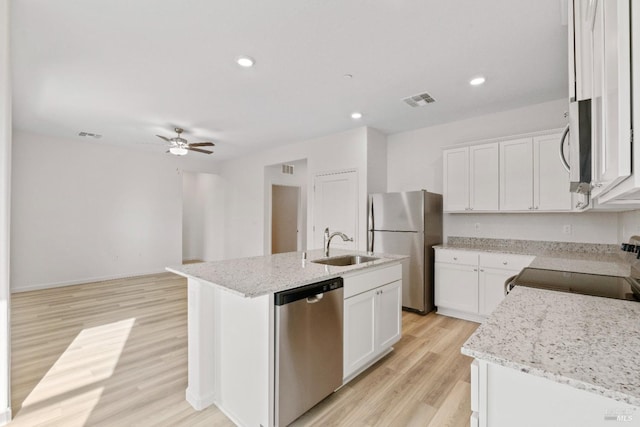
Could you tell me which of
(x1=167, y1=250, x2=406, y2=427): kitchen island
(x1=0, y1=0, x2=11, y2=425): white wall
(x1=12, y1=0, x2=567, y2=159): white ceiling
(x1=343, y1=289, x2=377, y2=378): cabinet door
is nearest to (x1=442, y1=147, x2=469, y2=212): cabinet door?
(x1=12, y1=0, x2=567, y2=159): white ceiling

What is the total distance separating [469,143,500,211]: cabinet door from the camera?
356cm

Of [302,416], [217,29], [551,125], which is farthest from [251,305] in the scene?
[551,125]

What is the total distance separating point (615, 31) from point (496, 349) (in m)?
0.82

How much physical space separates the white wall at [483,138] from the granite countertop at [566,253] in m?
0.08

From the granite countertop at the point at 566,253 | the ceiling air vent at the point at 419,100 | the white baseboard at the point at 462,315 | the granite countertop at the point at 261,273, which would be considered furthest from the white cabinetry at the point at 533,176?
the granite countertop at the point at 261,273

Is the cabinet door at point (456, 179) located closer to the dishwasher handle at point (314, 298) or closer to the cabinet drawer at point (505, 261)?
the cabinet drawer at point (505, 261)

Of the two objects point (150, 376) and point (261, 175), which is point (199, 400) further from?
point (261, 175)

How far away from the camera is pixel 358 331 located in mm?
2225

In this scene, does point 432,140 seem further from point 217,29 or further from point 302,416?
point 302,416

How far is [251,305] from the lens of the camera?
1.69 meters

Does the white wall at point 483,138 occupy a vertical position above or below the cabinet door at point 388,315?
Answer: above

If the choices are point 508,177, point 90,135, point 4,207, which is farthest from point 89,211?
point 508,177

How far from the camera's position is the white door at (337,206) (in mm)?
4527

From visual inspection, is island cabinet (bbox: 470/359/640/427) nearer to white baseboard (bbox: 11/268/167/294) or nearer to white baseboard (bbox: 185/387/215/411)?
white baseboard (bbox: 185/387/215/411)
